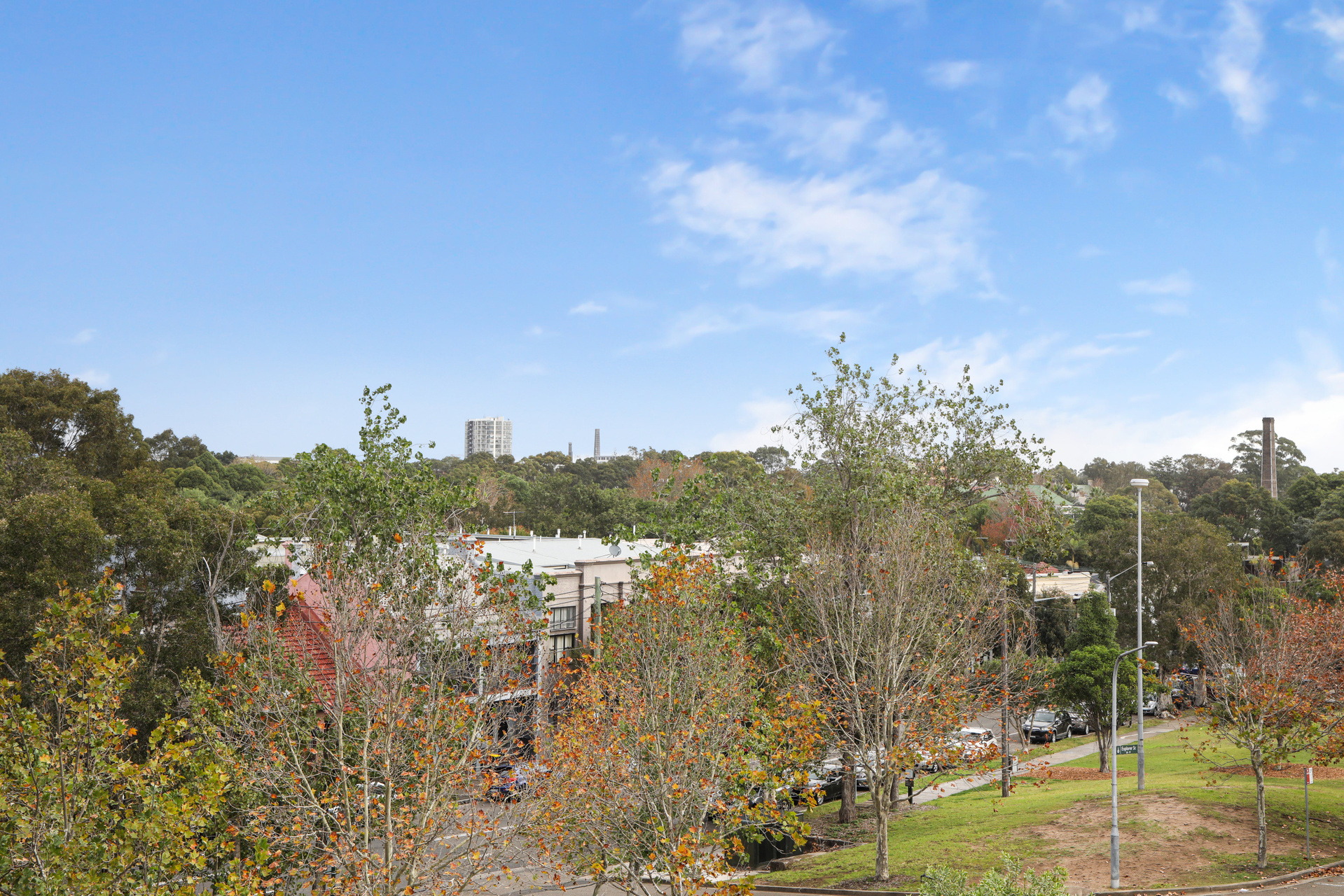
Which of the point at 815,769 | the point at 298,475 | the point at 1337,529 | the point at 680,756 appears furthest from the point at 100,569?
the point at 1337,529

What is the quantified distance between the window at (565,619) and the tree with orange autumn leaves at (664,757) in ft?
73.5

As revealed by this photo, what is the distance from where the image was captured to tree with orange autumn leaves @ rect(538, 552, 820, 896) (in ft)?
46.0

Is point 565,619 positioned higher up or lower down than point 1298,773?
higher up

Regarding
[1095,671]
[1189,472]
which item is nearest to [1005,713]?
[1095,671]

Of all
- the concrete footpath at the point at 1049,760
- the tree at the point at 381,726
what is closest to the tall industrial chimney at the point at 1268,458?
the concrete footpath at the point at 1049,760

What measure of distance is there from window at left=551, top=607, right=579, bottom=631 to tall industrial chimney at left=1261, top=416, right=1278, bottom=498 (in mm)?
84271

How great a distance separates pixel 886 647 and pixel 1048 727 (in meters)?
28.2

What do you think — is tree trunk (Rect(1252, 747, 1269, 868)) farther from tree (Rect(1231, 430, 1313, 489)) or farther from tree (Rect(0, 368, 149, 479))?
tree (Rect(1231, 430, 1313, 489))

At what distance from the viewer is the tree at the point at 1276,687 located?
21062 mm

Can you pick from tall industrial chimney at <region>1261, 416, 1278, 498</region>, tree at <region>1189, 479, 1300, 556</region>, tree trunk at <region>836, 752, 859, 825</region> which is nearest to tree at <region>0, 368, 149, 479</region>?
tree trunk at <region>836, 752, 859, 825</region>

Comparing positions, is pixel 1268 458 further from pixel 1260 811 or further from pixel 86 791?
pixel 86 791

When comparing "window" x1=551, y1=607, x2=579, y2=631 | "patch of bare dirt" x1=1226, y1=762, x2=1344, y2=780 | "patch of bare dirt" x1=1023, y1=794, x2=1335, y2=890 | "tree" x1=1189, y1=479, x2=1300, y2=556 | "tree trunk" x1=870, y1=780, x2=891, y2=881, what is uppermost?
"tree" x1=1189, y1=479, x2=1300, y2=556

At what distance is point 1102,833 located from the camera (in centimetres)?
2262

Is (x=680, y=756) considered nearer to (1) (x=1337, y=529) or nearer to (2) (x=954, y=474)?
(2) (x=954, y=474)
